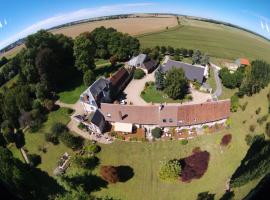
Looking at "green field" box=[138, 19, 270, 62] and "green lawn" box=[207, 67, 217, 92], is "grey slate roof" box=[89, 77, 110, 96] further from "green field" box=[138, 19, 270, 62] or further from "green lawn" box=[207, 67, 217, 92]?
"green field" box=[138, 19, 270, 62]

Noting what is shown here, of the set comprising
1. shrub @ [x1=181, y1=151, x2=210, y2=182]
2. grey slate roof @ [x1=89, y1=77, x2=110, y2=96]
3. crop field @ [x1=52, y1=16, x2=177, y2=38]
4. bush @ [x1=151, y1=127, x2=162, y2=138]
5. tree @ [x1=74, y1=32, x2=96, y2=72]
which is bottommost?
shrub @ [x1=181, y1=151, x2=210, y2=182]

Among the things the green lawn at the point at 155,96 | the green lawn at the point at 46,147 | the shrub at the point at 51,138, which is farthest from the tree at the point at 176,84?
the shrub at the point at 51,138

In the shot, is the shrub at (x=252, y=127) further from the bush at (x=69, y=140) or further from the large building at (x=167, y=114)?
the bush at (x=69, y=140)

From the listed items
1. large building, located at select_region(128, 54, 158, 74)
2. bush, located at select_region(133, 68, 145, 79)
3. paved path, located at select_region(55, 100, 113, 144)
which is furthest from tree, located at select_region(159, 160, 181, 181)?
large building, located at select_region(128, 54, 158, 74)

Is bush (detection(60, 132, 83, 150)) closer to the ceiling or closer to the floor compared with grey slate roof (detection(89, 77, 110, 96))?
closer to the floor

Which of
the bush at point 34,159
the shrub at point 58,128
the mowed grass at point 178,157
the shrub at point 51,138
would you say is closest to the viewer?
the mowed grass at point 178,157

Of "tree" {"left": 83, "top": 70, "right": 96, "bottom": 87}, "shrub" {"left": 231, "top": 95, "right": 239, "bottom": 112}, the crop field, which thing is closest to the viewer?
"shrub" {"left": 231, "top": 95, "right": 239, "bottom": 112}

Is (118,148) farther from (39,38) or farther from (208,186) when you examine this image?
(39,38)

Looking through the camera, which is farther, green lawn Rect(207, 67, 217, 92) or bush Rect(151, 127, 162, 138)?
green lawn Rect(207, 67, 217, 92)
